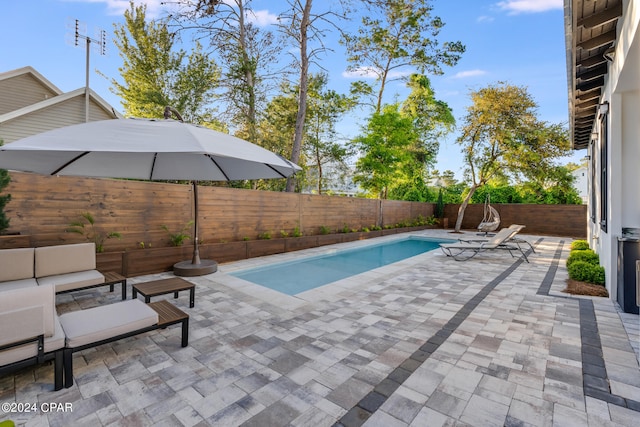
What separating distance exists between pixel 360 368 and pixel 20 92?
54.6 feet

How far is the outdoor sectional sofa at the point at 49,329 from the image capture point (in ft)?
6.77

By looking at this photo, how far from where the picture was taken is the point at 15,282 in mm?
3889

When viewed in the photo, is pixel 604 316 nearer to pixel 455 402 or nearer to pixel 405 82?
pixel 455 402

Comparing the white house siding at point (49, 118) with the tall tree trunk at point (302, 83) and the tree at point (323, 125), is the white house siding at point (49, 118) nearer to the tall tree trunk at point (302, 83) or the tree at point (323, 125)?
the tall tree trunk at point (302, 83)

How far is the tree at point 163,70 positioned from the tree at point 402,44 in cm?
789

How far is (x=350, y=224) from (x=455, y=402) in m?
10.7

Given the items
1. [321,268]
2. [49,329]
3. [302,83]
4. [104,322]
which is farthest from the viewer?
[302,83]

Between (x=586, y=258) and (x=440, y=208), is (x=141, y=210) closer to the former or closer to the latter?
(x=586, y=258)

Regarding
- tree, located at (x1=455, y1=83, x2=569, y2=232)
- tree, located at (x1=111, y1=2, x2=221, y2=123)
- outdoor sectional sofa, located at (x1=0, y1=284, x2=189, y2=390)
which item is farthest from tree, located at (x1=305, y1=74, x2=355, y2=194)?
outdoor sectional sofa, located at (x1=0, y1=284, x2=189, y2=390)

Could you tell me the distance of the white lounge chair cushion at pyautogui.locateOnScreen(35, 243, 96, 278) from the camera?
412 centimetres

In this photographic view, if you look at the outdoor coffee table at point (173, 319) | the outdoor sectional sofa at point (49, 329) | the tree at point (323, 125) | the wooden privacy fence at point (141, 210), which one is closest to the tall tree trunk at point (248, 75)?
the tree at point (323, 125)

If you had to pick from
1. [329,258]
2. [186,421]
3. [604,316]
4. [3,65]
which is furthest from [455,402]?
[3,65]

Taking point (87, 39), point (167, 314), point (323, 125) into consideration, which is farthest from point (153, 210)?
point (87, 39)

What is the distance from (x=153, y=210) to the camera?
21.0 ft
